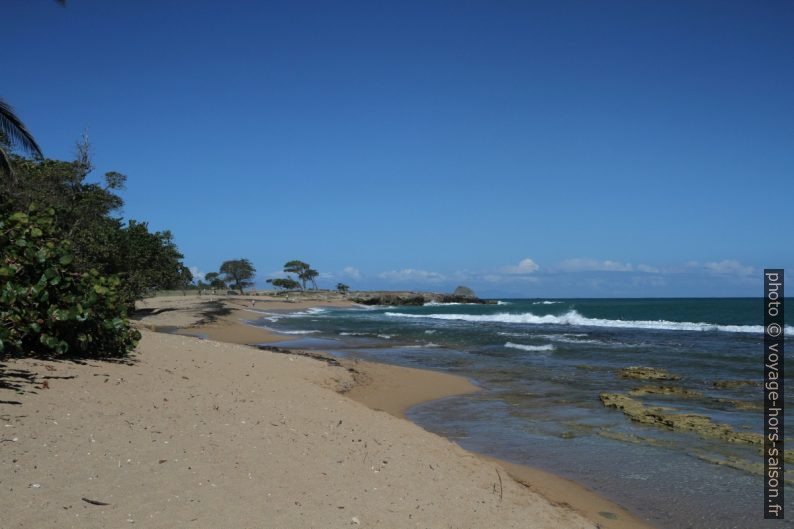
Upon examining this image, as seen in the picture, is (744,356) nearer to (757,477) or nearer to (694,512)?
(757,477)

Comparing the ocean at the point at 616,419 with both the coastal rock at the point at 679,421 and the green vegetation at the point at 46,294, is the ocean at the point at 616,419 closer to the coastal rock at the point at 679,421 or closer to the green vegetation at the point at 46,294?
the coastal rock at the point at 679,421

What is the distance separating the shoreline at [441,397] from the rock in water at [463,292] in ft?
330

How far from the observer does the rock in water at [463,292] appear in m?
126

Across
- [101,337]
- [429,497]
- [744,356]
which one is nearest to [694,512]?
[429,497]

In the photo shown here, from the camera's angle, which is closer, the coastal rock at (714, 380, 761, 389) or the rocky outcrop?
the coastal rock at (714, 380, 761, 389)

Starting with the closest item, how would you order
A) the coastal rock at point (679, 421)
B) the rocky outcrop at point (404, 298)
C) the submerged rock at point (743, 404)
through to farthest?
the coastal rock at point (679, 421)
the submerged rock at point (743, 404)
the rocky outcrop at point (404, 298)


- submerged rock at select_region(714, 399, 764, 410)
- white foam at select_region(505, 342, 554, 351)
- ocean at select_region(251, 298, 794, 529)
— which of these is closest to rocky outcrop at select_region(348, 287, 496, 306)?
white foam at select_region(505, 342, 554, 351)

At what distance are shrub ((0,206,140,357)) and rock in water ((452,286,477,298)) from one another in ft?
385

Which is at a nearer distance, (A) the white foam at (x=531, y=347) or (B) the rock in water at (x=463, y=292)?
(A) the white foam at (x=531, y=347)

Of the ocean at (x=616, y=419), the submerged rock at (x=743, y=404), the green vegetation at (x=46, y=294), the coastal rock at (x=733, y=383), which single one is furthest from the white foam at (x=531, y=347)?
the green vegetation at (x=46, y=294)

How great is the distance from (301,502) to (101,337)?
236 inches

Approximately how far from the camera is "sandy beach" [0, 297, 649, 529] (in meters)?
4.33

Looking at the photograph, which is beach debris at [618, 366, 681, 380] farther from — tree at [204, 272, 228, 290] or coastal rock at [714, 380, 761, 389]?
tree at [204, 272, 228, 290]

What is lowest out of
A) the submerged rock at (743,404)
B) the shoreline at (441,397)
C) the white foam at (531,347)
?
the shoreline at (441,397)
